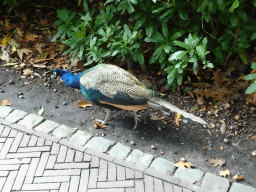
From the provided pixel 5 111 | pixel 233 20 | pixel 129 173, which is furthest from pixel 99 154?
pixel 233 20

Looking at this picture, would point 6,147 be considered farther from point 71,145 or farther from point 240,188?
point 240,188

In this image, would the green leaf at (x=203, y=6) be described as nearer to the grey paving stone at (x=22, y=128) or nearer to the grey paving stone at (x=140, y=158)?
the grey paving stone at (x=140, y=158)

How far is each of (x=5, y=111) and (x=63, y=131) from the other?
3.22 ft

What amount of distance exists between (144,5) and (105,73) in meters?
1.04

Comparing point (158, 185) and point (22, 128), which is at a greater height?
point (158, 185)

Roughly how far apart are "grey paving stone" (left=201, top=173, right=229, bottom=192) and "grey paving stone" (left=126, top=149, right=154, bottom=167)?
66cm

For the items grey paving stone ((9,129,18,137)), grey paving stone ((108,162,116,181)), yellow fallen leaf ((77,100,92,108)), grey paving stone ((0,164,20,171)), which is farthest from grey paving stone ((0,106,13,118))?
grey paving stone ((108,162,116,181))

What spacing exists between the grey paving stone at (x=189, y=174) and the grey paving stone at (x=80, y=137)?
1210mm

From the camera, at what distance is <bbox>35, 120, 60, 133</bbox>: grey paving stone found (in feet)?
11.9

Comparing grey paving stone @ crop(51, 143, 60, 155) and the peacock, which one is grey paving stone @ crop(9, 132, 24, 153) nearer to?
grey paving stone @ crop(51, 143, 60, 155)

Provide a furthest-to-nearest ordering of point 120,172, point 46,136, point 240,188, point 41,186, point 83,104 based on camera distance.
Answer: point 83,104 < point 46,136 < point 120,172 < point 41,186 < point 240,188

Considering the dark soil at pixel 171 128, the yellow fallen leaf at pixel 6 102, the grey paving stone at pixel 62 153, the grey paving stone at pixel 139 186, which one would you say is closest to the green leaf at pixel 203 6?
the dark soil at pixel 171 128

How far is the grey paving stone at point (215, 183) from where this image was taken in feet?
9.59

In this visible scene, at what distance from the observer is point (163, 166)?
317 cm
